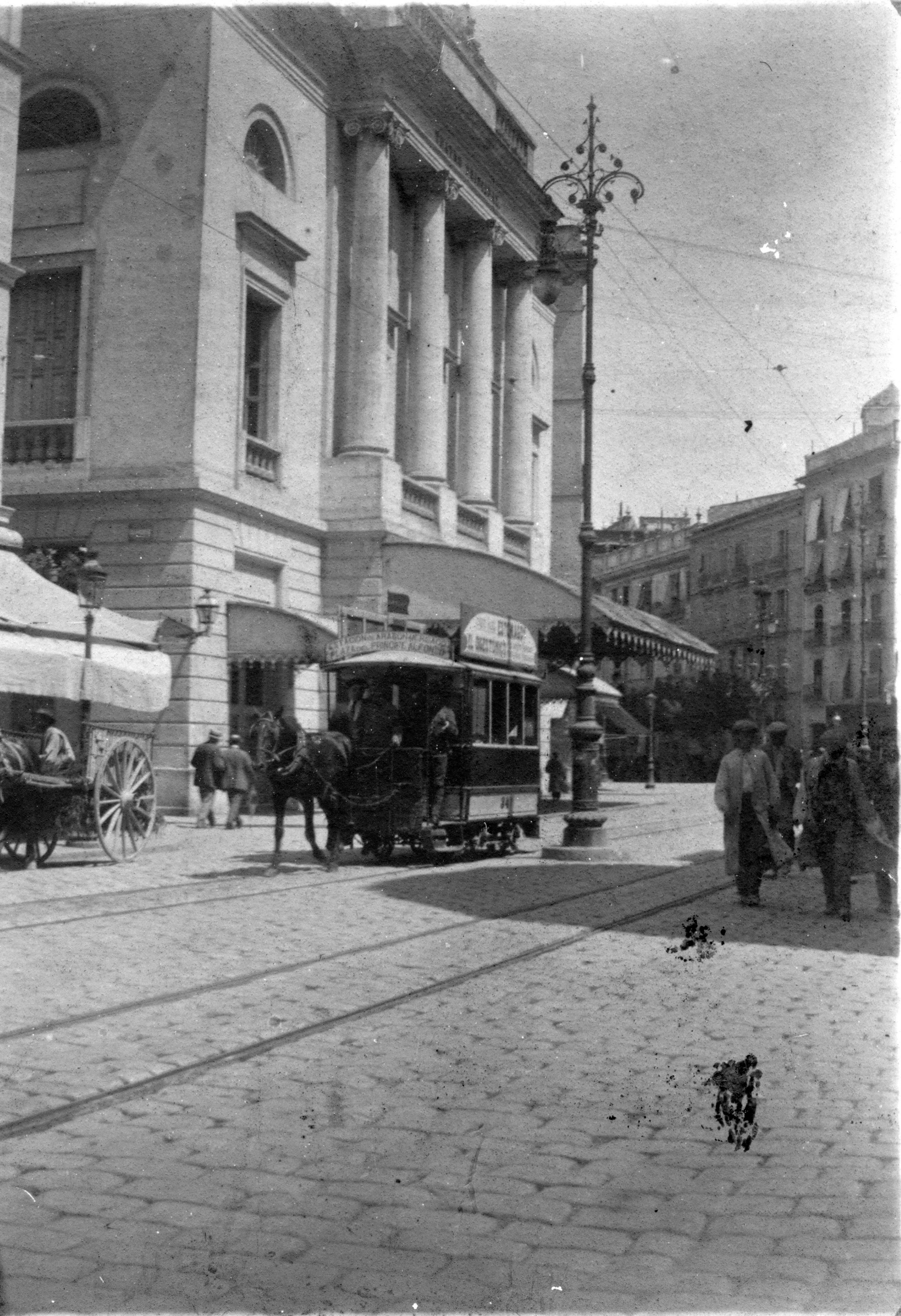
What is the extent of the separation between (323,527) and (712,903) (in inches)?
599

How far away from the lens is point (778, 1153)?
14.5 feet

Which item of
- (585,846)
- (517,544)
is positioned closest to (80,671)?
(585,846)

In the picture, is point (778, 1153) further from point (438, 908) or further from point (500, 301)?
point (500, 301)

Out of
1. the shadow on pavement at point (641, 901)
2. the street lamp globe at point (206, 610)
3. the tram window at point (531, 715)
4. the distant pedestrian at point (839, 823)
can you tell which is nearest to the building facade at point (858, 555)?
the distant pedestrian at point (839, 823)

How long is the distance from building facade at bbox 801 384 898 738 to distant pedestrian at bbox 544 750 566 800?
10.7m

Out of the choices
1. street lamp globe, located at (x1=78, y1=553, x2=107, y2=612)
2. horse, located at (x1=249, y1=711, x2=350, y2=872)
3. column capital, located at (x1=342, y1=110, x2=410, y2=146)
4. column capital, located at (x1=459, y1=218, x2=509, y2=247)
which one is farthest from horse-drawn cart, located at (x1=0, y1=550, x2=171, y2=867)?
column capital, located at (x1=459, y1=218, x2=509, y2=247)

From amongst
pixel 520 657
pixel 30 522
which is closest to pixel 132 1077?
pixel 520 657

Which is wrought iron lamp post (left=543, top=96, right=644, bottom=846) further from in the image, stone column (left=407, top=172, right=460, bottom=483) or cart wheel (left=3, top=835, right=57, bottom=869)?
stone column (left=407, top=172, right=460, bottom=483)

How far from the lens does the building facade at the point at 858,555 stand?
639 centimetres

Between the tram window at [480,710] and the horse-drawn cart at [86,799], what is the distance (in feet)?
12.0

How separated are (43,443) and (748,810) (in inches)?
561

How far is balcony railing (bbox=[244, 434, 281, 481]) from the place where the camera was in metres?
22.6

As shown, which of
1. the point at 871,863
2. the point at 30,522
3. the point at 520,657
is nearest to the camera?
the point at 871,863

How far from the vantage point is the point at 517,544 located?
32062mm
